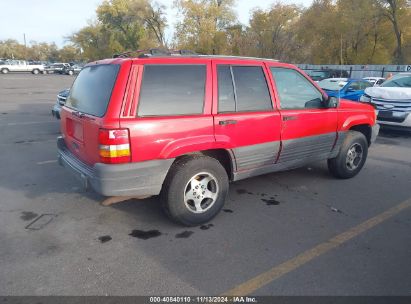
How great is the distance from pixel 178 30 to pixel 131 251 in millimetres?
50528

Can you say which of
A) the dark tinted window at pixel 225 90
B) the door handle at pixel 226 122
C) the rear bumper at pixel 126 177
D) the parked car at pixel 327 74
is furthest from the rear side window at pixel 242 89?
the parked car at pixel 327 74

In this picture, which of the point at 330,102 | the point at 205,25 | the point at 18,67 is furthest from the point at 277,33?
the point at 330,102

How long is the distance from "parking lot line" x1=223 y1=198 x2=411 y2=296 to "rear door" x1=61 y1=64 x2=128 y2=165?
1847 mm

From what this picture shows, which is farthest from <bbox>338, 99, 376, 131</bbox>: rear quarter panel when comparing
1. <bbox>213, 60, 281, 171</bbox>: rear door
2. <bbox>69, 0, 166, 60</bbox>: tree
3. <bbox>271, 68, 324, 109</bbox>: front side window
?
<bbox>69, 0, 166, 60</bbox>: tree

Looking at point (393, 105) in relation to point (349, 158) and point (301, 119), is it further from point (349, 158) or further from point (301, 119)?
point (301, 119)

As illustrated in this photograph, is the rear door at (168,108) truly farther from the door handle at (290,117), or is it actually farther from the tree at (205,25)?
the tree at (205,25)

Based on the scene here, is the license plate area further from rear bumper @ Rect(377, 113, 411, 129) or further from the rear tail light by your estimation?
rear bumper @ Rect(377, 113, 411, 129)

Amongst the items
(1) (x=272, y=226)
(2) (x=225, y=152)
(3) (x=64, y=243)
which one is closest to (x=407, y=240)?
(1) (x=272, y=226)

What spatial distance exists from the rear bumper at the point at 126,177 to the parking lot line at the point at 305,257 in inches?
50.9

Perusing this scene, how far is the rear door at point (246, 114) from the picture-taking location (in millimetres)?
3664

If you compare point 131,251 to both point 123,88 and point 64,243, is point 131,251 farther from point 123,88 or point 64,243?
point 123,88

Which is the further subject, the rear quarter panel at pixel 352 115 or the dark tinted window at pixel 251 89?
the rear quarter panel at pixel 352 115

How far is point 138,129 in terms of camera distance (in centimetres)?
311

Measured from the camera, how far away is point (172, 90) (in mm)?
3379
